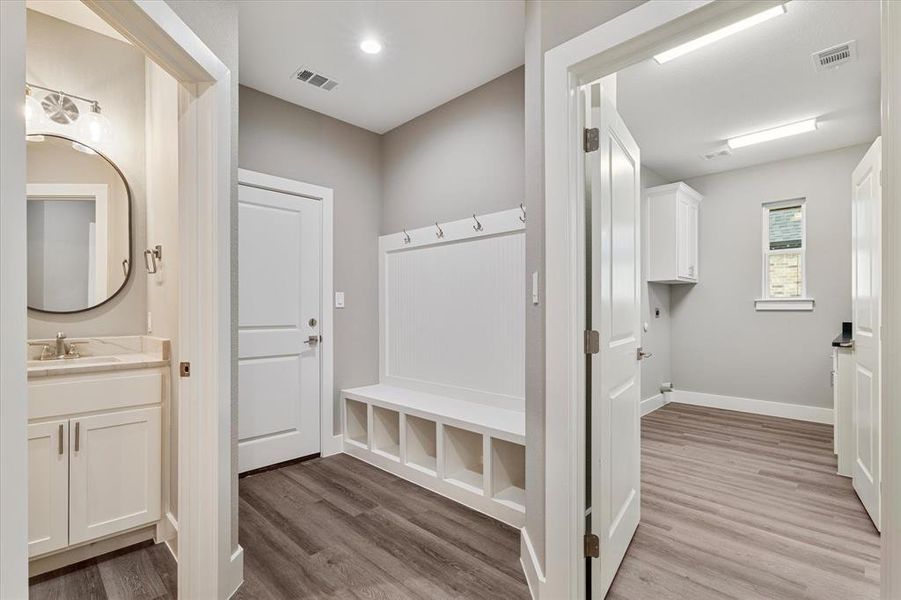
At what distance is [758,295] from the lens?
193 inches

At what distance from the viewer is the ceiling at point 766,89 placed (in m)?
2.44

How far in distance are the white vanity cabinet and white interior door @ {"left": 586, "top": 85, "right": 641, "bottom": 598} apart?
2.12 meters

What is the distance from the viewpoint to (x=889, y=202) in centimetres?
95

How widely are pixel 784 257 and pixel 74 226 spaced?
20.5 ft

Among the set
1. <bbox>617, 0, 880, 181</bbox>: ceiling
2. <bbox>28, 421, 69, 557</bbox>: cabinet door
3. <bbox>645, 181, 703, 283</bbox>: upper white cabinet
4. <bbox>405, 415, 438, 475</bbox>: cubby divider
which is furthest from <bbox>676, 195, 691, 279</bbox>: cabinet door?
<bbox>28, 421, 69, 557</bbox>: cabinet door

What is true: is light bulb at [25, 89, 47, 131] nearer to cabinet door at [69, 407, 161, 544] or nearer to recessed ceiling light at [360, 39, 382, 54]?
cabinet door at [69, 407, 161, 544]

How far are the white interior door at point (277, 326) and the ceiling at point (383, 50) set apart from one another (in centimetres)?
81

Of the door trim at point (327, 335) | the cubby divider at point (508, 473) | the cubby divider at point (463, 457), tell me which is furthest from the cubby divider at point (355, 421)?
the cubby divider at point (508, 473)

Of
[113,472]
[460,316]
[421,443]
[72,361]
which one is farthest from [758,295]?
[72,361]

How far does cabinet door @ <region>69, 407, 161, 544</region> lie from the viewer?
1.98 meters

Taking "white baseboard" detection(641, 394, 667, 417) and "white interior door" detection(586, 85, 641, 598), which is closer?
"white interior door" detection(586, 85, 641, 598)

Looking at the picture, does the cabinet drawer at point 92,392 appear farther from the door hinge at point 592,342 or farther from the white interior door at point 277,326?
the door hinge at point 592,342

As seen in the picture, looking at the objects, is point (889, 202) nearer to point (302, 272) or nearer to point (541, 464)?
point (541, 464)

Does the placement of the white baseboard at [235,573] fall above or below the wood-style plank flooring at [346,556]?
above
